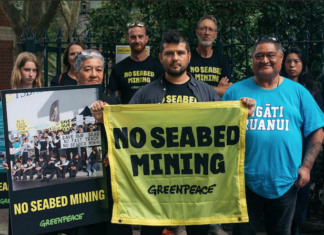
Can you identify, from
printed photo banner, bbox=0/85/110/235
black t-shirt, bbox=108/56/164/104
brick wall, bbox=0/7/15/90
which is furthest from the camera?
brick wall, bbox=0/7/15/90

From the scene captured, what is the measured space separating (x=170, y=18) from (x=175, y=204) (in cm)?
505

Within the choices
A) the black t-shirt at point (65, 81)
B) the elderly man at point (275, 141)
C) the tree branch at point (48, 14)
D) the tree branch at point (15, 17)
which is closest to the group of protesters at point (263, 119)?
the elderly man at point (275, 141)

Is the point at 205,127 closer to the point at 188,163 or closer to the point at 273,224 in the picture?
the point at 188,163

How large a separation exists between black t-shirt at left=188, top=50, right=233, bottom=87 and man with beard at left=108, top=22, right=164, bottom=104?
1.34ft

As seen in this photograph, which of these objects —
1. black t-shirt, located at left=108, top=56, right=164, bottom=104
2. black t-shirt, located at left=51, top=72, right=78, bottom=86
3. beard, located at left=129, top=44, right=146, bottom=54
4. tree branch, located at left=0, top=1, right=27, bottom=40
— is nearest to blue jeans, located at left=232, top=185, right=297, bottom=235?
black t-shirt, located at left=108, top=56, right=164, bottom=104

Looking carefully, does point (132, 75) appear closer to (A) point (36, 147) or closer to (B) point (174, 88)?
(B) point (174, 88)

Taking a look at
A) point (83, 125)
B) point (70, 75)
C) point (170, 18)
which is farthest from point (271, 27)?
point (83, 125)

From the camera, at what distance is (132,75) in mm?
4918

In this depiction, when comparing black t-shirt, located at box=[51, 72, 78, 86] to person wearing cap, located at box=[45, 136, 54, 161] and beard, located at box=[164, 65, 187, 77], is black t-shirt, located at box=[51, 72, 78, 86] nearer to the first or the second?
person wearing cap, located at box=[45, 136, 54, 161]

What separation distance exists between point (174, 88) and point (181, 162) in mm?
624

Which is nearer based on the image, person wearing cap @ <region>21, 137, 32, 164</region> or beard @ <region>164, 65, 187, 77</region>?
person wearing cap @ <region>21, 137, 32, 164</region>

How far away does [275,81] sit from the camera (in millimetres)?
3463

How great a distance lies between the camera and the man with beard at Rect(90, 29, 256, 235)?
3318 millimetres

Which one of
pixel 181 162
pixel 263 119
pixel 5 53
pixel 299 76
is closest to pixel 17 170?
pixel 181 162
